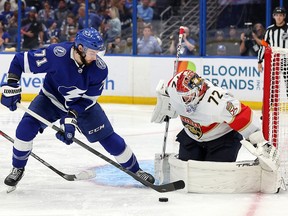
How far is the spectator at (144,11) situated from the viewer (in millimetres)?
9312

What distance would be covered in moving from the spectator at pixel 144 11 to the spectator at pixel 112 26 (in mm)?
305

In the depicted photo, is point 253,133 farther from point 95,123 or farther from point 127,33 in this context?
point 127,33

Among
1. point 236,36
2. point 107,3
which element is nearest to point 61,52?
point 236,36

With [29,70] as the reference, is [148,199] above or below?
below

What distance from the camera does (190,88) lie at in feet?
12.5

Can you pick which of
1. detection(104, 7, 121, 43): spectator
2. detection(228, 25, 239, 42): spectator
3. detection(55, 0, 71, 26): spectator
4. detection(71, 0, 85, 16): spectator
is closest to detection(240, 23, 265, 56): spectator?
detection(228, 25, 239, 42): spectator

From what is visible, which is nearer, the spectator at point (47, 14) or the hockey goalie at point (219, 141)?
the hockey goalie at point (219, 141)

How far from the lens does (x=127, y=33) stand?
945 cm

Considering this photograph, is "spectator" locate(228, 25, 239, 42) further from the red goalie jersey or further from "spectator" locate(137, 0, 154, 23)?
the red goalie jersey

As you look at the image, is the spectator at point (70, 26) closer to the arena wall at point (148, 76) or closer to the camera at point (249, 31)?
the arena wall at point (148, 76)

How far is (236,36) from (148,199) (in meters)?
5.21

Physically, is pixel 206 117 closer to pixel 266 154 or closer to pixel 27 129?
pixel 266 154

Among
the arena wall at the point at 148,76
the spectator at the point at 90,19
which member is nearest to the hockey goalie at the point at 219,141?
the arena wall at the point at 148,76

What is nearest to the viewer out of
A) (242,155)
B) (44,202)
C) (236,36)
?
(44,202)
